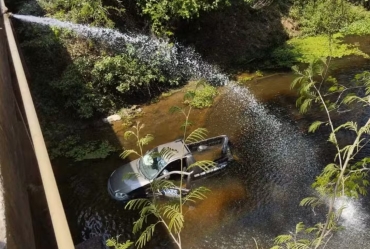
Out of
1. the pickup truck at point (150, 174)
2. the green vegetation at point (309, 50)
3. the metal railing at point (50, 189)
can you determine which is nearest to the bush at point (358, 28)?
the green vegetation at point (309, 50)

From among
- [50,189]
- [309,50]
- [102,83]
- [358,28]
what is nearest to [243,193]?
[102,83]

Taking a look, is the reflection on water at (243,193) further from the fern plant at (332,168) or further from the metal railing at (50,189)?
the metal railing at (50,189)

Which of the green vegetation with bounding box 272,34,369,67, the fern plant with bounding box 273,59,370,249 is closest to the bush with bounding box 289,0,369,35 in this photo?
the green vegetation with bounding box 272,34,369,67

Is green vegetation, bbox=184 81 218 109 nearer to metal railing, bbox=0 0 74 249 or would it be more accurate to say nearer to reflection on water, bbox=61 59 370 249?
reflection on water, bbox=61 59 370 249

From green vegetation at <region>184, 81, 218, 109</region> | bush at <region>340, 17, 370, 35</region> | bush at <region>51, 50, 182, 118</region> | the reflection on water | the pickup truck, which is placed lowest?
the reflection on water

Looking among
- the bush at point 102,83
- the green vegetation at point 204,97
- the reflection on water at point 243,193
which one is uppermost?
the bush at point 102,83

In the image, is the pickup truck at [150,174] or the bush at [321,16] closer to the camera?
the pickup truck at [150,174]

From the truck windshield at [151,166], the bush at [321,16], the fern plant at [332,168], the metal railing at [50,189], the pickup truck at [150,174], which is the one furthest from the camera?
the bush at [321,16]

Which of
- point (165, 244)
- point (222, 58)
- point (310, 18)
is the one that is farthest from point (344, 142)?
point (310, 18)
